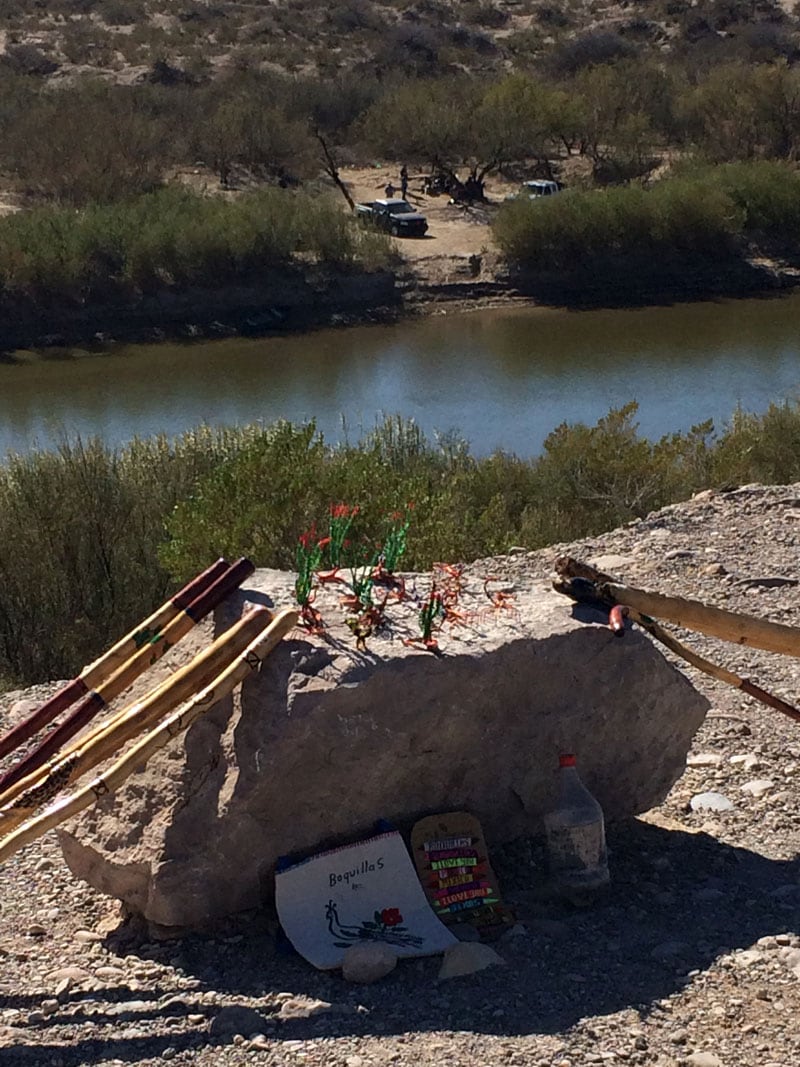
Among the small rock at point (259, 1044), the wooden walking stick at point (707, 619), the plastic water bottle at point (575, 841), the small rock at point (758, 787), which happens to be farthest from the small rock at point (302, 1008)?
the small rock at point (758, 787)

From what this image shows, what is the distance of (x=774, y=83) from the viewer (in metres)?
51.7

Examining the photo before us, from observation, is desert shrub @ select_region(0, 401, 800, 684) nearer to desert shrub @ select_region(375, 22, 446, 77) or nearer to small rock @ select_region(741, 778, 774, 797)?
small rock @ select_region(741, 778, 774, 797)

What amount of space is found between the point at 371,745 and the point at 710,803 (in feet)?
5.96

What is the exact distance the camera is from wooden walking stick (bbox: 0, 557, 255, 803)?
5.54 meters

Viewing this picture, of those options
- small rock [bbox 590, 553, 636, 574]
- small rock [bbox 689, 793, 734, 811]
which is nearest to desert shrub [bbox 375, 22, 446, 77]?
small rock [bbox 590, 553, 636, 574]

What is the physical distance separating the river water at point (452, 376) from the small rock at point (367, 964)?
1774cm

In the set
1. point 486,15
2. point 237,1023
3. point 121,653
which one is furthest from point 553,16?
point 237,1023

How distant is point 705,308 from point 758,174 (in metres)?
7.37

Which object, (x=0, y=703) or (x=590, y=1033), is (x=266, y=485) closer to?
(x=0, y=703)

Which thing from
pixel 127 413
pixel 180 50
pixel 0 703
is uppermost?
pixel 180 50

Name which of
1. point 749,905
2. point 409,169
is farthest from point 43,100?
point 749,905

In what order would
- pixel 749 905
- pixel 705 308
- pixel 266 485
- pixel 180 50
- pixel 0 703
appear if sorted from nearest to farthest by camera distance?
pixel 749 905
pixel 0 703
pixel 266 485
pixel 705 308
pixel 180 50

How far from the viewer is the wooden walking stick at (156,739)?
195 inches

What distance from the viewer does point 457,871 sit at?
17.7ft
